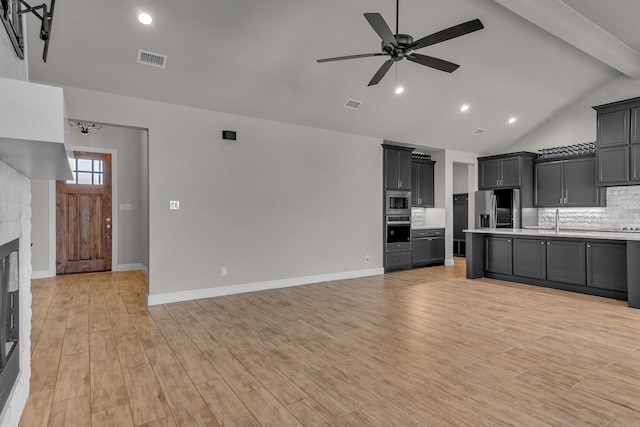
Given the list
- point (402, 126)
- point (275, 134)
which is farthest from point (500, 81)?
point (275, 134)

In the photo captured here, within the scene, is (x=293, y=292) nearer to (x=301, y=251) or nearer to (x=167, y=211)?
(x=301, y=251)

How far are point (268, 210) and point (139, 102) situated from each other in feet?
7.76

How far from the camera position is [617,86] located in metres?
6.89

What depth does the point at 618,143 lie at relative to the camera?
20.2 feet

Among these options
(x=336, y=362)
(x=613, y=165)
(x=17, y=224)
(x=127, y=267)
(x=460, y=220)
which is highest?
(x=613, y=165)

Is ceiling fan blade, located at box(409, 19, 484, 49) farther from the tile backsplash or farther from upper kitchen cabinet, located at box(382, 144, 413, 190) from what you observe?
the tile backsplash

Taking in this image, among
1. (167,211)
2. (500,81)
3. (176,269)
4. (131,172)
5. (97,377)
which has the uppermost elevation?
(500,81)

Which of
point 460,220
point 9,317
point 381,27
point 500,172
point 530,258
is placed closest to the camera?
point 9,317

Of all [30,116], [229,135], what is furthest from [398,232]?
[30,116]

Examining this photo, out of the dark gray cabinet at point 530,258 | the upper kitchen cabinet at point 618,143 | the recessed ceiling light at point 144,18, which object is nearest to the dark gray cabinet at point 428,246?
the dark gray cabinet at point 530,258

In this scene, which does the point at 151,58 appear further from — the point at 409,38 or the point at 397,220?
the point at 397,220

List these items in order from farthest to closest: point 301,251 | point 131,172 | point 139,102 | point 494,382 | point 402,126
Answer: point 131,172 < point 402,126 < point 301,251 < point 139,102 < point 494,382

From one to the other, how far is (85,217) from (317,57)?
582cm

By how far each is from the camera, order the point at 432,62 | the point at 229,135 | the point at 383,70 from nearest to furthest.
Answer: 1. the point at 432,62
2. the point at 383,70
3. the point at 229,135
